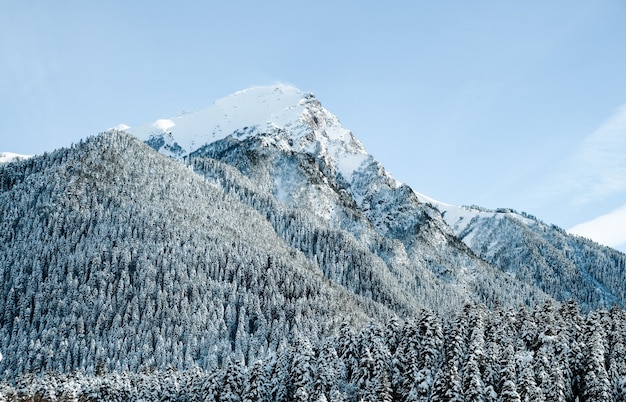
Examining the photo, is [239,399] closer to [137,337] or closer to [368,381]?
[368,381]

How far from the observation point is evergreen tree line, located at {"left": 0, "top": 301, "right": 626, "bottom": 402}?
269 feet

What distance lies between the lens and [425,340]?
309ft

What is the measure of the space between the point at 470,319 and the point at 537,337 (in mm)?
10818

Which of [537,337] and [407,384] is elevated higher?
[537,337]

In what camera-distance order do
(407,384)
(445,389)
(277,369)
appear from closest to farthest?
(445,389) → (407,384) → (277,369)

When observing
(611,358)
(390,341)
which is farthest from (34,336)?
(611,358)

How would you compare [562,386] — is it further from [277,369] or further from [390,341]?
[277,369]

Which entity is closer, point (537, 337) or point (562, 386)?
point (562, 386)

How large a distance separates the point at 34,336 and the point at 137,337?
3380cm

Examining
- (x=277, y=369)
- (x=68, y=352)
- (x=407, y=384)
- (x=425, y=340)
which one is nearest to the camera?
(x=407, y=384)

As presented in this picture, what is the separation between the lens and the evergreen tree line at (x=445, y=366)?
81.9 meters

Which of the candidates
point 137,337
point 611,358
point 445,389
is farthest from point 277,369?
point 137,337

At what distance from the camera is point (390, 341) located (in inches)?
4045

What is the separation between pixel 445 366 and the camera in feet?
298
